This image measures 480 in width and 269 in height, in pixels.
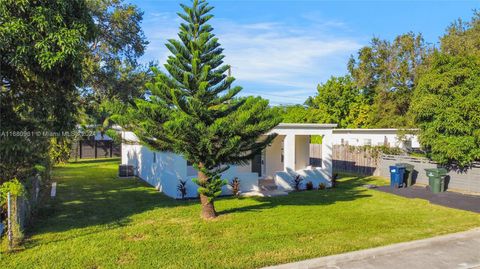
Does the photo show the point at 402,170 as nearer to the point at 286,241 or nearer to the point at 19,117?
the point at 286,241

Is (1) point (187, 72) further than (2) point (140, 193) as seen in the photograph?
No

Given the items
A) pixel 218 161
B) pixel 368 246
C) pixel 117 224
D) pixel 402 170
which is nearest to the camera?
pixel 368 246

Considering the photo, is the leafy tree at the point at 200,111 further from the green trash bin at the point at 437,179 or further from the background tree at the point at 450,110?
the background tree at the point at 450,110

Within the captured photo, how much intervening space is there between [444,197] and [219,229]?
31.1 ft

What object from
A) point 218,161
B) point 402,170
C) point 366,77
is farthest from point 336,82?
point 218,161

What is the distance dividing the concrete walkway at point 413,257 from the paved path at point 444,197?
14.1 ft

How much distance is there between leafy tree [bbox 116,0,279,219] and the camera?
892cm

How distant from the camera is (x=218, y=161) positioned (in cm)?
974

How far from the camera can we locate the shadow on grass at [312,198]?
11.4 metres

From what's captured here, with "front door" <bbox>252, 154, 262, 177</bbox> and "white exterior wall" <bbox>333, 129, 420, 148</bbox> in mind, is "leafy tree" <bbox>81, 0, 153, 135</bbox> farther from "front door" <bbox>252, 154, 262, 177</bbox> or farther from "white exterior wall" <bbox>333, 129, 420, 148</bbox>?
"white exterior wall" <bbox>333, 129, 420, 148</bbox>

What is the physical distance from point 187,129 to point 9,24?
13.8 feet

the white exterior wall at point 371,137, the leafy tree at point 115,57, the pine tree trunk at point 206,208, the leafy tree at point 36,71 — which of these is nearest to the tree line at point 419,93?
the white exterior wall at point 371,137

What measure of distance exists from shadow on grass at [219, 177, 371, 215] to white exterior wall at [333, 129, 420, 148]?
801 cm

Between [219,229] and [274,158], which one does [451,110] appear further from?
[219,229]
